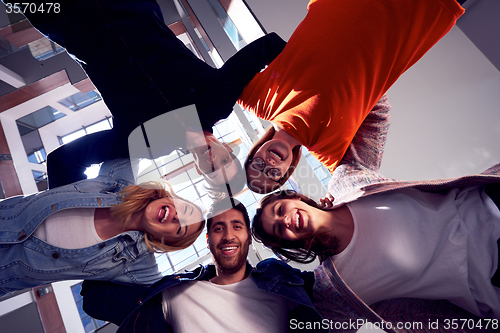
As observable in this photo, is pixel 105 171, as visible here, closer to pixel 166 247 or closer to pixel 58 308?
pixel 166 247

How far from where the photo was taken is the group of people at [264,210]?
2.68 ft

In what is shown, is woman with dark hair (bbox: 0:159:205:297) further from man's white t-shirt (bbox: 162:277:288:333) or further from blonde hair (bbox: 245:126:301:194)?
blonde hair (bbox: 245:126:301:194)

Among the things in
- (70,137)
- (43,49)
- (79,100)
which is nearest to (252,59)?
(43,49)

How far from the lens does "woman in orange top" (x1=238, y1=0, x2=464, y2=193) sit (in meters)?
0.89

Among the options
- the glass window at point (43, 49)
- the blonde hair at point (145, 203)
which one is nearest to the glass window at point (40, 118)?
the glass window at point (43, 49)

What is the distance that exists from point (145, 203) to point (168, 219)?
5.1 inches

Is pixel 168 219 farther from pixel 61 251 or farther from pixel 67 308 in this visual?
pixel 67 308

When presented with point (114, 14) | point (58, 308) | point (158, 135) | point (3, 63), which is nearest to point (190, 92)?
point (158, 135)

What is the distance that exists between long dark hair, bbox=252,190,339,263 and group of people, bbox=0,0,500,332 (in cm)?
2

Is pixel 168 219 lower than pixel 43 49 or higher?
lower

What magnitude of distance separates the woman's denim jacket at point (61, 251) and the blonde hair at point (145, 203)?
1.3 inches

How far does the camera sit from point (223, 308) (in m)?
0.93

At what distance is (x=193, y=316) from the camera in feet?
2.97

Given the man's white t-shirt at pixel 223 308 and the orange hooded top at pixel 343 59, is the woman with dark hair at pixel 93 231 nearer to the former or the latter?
the man's white t-shirt at pixel 223 308
